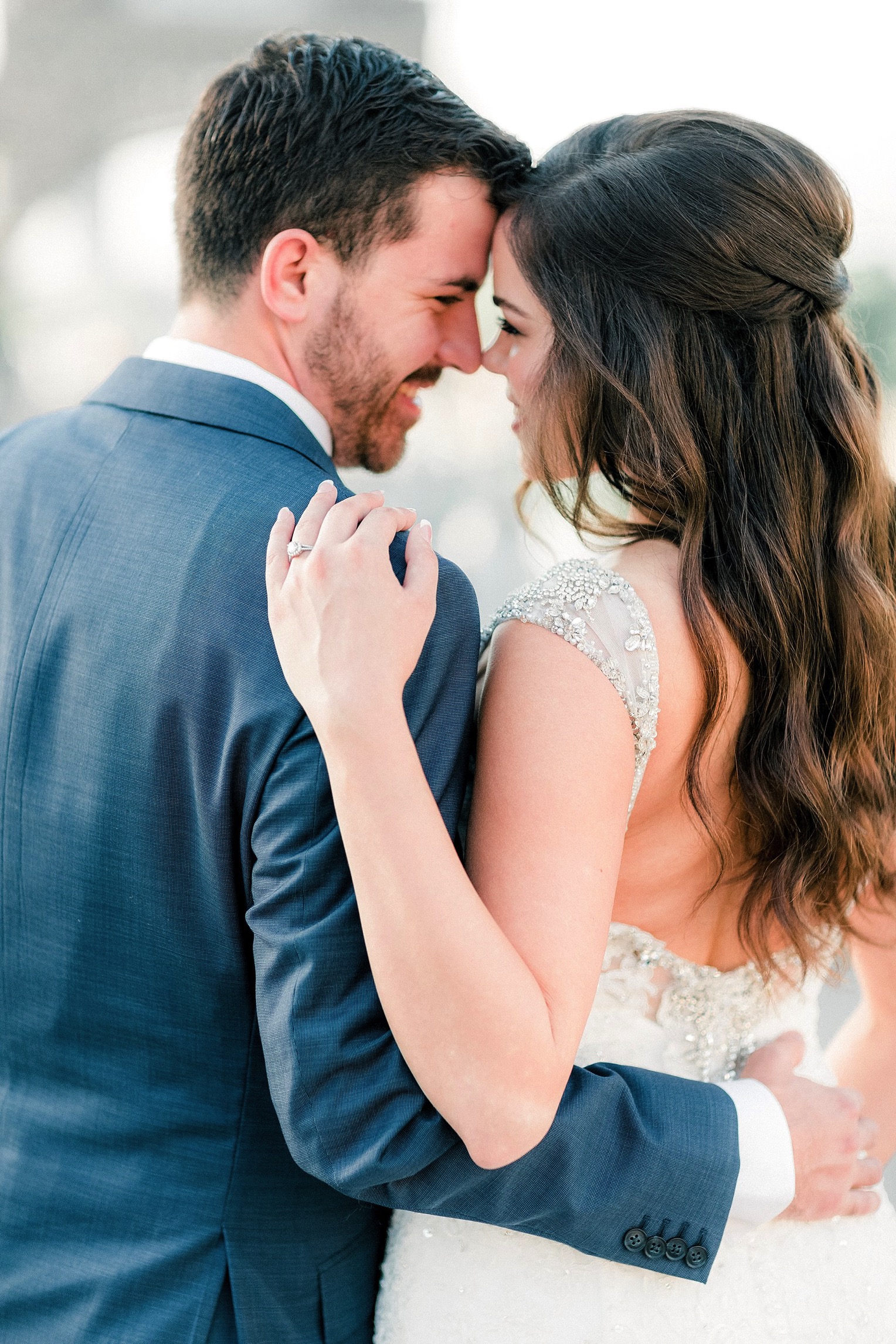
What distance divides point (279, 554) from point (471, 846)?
384 mm

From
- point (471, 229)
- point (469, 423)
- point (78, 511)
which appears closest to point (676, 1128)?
point (78, 511)

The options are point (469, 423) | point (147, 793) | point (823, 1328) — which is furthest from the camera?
point (469, 423)

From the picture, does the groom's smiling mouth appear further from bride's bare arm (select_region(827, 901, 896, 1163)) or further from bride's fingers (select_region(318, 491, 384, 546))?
bride's bare arm (select_region(827, 901, 896, 1163))

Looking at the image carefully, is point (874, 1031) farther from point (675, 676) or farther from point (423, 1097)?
point (423, 1097)

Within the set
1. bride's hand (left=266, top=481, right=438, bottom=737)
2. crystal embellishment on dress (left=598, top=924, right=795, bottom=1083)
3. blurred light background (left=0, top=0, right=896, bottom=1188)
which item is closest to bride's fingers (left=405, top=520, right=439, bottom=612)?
A: bride's hand (left=266, top=481, right=438, bottom=737)

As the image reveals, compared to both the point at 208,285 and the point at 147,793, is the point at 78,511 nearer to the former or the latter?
the point at 147,793

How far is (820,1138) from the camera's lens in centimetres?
146

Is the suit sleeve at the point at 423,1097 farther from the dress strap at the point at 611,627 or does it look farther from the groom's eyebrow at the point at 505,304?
the groom's eyebrow at the point at 505,304

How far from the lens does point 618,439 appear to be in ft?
4.96

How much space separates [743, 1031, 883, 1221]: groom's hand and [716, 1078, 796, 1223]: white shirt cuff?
0.03 metres

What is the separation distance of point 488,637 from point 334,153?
2.76 feet

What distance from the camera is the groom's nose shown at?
1941 mm

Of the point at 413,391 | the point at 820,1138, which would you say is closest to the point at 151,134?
the point at 413,391

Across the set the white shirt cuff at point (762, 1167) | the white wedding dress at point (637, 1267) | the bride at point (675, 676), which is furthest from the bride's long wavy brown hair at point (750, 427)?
the white shirt cuff at point (762, 1167)
